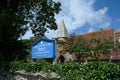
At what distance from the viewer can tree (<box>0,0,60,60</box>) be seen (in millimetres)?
16411

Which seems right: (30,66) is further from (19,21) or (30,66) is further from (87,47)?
(87,47)

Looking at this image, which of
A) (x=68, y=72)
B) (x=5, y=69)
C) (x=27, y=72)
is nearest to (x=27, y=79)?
(x=27, y=72)

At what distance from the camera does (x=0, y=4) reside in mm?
17797

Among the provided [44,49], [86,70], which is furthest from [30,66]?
[86,70]

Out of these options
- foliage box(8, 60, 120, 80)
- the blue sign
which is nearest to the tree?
the blue sign

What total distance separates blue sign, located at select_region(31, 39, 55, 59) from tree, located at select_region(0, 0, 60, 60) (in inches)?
93.2

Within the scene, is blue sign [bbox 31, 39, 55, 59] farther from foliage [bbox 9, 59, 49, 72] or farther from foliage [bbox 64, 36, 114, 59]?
foliage [bbox 64, 36, 114, 59]

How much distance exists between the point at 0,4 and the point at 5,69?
505cm

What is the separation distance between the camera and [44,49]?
1398cm

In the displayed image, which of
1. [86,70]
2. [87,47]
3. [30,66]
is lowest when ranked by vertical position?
[86,70]

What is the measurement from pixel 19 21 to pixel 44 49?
339 centimetres

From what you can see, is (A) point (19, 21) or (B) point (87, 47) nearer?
(A) point (19, 21)

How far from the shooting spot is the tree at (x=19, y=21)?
16.4 meters

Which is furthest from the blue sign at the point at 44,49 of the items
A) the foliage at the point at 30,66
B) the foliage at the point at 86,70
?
the foliage at the point at 86,70
